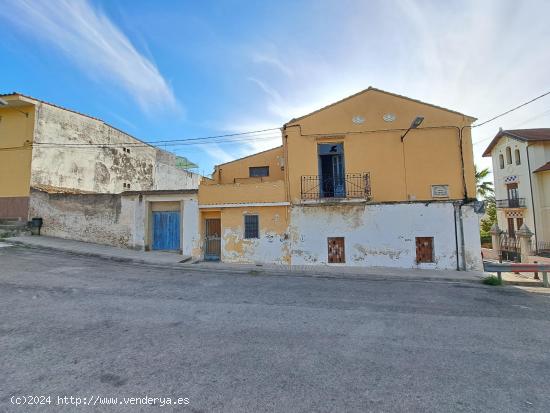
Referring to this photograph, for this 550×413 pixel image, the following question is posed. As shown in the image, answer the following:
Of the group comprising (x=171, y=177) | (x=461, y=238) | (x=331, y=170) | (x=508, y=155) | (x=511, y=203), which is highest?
(x=508, y=155)

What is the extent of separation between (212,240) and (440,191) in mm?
10683

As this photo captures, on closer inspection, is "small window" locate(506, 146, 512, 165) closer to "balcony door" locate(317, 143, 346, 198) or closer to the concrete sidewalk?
the concrete sidewalk

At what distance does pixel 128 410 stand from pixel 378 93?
13959 mm

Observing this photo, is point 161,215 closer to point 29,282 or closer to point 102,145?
point 29,282

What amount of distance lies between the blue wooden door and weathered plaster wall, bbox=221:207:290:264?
2.50 m

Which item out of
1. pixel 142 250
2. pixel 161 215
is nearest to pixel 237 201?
pixel 161 215

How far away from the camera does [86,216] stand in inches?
553

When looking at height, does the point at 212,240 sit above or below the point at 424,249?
above

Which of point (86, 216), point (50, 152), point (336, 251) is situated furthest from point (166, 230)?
point (50, 152)

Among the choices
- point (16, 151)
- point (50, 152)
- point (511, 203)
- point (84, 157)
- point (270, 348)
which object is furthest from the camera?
point (511, 203)

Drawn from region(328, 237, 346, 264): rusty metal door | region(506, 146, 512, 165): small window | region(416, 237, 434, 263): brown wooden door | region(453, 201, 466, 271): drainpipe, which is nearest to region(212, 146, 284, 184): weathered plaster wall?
region(328, 237, 346, 264): rusty metal door

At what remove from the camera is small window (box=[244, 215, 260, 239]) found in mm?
12680

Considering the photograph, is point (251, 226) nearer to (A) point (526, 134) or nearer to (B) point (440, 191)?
(B) point (440, 191)

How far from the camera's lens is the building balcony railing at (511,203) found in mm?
26441
